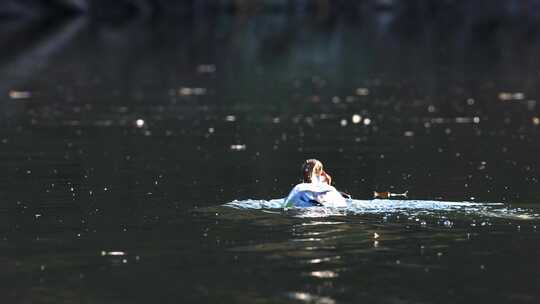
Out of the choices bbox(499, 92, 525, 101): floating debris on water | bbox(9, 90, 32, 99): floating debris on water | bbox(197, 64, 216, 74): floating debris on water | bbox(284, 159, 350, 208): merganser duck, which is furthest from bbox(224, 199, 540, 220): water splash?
bbox(197, 64, 216, 74): floating debris on water

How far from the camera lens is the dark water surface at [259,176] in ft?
41.6

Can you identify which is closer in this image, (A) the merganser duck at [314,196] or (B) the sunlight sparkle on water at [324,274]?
(B) the sunlight sparkle on water at [324,274]

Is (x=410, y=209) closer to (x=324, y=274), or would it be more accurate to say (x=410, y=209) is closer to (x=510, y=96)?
(x=324, y=274)

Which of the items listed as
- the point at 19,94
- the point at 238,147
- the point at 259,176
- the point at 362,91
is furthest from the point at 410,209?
the point at 19,94

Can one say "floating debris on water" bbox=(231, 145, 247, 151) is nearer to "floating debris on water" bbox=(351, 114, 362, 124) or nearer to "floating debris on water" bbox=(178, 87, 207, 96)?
"floating debris on water" bbox=(351, 114, 362, 124)

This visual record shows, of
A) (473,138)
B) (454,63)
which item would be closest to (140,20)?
(454,63)

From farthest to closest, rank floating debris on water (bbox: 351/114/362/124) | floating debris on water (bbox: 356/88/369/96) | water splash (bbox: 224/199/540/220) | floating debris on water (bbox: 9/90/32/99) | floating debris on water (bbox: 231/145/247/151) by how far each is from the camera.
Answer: floating debris on water (bbox: 356/88/369/96), floating debris on water (bbox: 9/90/32/99), floating debris on water (bbox: 351/114/362/124), floating debris on water (bbox: 231/145/247/151), water splash (bbox: 224/199/540/220)

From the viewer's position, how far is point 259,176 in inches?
807

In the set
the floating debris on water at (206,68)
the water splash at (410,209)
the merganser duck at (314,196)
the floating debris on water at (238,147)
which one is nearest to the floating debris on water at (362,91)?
the floating debris on water at (206,68)

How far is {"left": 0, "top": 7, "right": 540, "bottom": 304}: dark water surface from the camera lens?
12688mm

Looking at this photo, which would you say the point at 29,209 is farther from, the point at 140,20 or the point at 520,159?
the point at 140,20

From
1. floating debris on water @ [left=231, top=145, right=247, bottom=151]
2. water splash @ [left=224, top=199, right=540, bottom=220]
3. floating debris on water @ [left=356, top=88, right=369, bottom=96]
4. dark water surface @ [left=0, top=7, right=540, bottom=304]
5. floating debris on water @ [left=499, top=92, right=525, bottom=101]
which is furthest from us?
floating debris on water @ [left=356, top=88, right=369, bottom=96]

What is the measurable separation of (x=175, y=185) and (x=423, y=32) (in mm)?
55516

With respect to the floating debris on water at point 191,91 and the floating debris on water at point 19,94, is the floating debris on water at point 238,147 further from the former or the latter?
the floating debris on water at point 191,91
